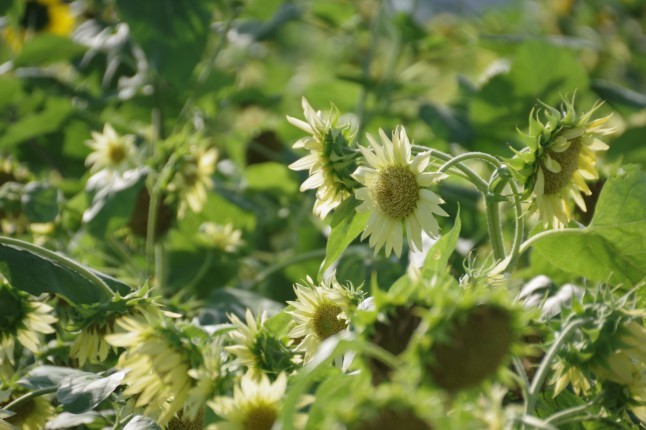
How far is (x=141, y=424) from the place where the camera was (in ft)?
2.29

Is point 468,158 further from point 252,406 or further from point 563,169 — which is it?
point 252,406

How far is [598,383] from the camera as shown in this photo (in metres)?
0.63

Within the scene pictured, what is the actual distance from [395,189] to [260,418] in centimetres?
24

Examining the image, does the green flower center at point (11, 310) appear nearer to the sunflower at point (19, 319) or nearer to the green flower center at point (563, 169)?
the sunflower at point (19, 319)

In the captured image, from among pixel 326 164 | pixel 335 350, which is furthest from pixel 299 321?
pixel 335 350

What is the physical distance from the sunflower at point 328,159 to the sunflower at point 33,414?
0.31m

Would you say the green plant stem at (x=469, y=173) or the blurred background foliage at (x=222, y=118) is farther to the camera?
the blurred background foliage at (x=222, y=118)

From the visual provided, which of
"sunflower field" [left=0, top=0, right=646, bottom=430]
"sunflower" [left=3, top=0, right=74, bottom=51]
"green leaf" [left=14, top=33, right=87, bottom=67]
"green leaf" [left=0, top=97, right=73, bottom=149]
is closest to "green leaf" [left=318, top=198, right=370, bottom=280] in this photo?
"sunflower field" [left=0, top=0, right=646, bottom=430]

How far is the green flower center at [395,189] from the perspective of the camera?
29.6 inches

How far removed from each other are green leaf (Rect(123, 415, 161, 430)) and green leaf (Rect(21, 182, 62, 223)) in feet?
1.44

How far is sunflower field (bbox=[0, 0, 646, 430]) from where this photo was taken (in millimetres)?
579

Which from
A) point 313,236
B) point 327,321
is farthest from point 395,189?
point 313,236

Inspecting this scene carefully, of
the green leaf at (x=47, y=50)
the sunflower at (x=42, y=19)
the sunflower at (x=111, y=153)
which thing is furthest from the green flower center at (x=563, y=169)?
the sunflower at (x=42, y=19)

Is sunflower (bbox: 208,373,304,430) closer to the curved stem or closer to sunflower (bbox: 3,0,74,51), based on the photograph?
the curved stem
